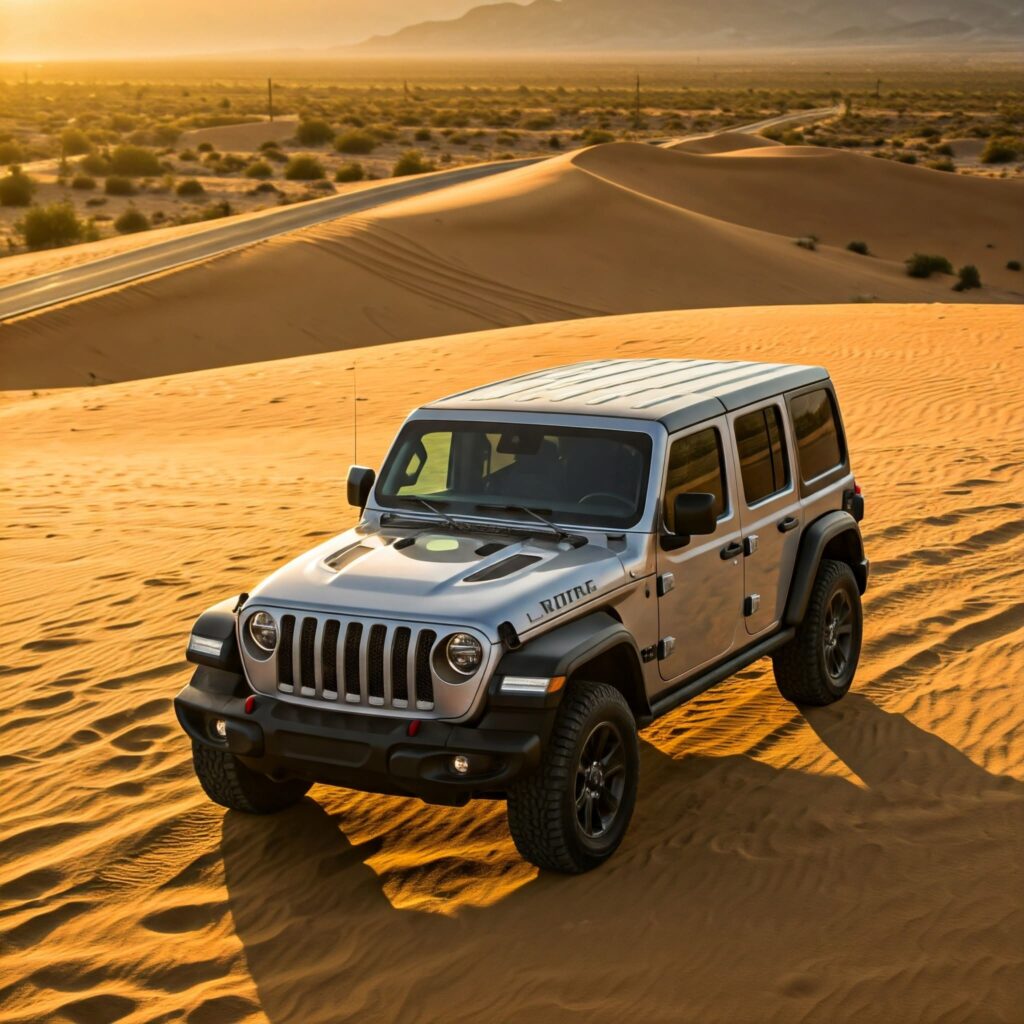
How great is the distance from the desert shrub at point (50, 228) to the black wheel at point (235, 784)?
120 ft

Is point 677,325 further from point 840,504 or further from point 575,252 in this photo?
point 840,504

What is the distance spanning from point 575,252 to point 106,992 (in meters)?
32.5

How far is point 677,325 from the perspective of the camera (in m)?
24.7

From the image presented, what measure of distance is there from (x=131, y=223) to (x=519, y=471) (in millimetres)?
39825

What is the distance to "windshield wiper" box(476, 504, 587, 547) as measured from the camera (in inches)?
255

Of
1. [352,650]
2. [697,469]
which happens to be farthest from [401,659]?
[697,469]

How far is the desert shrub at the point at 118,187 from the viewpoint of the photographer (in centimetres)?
5197

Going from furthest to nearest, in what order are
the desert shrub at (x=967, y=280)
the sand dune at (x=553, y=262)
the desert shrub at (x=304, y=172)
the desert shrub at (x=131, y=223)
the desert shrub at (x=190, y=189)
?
the desert shrub at (x=304, y=172) → the desert shrub at (x=190, y=189) → the desert shrub at (x=131, y=223) → the desert shrub at (x=967, y=280) → the sand dune at (x=553, y=262)

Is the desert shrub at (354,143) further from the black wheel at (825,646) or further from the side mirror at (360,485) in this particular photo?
the side mirror at (360,485)

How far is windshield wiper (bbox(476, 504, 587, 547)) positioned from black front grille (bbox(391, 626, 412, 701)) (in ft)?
3.55

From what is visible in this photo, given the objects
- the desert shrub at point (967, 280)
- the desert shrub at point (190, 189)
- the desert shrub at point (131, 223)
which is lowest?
the desert shrub at point (967, 280)

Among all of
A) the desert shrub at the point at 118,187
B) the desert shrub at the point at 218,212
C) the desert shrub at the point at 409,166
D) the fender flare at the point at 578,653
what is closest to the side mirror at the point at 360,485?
the fender flare at the point at 578,653

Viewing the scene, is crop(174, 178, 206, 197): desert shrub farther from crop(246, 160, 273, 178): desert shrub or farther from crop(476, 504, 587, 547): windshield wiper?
crop(476, 504, 587, 547): windshield wiper

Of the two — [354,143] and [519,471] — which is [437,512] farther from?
[354,143]
